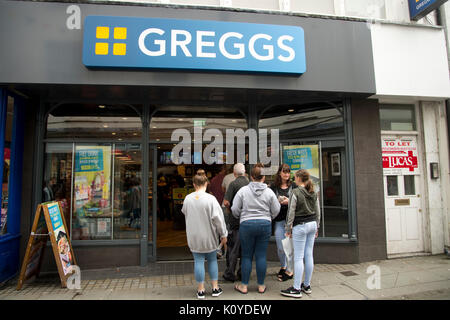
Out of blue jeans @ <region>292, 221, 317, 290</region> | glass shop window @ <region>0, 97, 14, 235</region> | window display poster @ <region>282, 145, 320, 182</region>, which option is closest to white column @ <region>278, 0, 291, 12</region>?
window display poster @ <region>282, 145, 320, 182</region>

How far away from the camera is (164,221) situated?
10391 mm

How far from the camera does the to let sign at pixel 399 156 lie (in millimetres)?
6293

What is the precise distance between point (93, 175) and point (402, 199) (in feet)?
22.2

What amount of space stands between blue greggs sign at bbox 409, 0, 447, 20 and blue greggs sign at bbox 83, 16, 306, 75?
113 inches

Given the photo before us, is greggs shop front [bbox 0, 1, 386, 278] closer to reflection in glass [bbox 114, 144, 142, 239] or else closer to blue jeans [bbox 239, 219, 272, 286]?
reflection in glass [bbox 114, 144, 142, 239]

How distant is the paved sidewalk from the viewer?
4.17 meters

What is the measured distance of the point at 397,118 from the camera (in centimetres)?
648

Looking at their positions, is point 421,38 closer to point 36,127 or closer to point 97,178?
point 97,178

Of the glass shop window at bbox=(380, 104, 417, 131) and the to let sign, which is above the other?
the glass shop window at bbox=(380, 104, 417, 131)

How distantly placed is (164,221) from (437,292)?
8.26m

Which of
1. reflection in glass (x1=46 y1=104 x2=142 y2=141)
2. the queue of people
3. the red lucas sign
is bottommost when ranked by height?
the queue of people

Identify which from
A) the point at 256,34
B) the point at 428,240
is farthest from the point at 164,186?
the point at 428,240

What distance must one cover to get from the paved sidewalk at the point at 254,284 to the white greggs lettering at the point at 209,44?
13.1ft

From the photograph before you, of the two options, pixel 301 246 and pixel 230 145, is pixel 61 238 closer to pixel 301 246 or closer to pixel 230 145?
pixel 230 145
